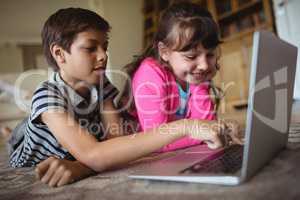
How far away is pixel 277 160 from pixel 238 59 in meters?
2.65

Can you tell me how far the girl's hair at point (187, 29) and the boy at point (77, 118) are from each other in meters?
0.19

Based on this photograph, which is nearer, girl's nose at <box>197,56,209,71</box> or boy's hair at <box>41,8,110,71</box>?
boy's hair at <box>41,8,110,71</box>

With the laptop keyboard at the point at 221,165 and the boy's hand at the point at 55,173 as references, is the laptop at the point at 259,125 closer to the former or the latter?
the laptop keyboard at the point at 221,165

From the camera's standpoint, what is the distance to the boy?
0.50 metres

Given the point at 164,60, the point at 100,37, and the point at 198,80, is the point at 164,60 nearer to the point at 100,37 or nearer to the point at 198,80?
the point at 198,80

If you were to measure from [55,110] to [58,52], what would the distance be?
0.16 meters

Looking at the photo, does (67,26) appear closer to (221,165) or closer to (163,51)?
(163,51)

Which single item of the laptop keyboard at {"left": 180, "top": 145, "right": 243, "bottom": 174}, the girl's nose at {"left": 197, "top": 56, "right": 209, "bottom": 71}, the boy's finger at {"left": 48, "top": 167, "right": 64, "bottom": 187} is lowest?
the boy's finger at {"left": 48, "top": 167, "right": 64, "bottom": 187}

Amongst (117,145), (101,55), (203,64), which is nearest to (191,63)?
(203,64)

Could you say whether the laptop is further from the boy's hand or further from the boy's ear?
the boy's ear

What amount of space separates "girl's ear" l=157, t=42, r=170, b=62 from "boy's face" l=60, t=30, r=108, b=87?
244 mm

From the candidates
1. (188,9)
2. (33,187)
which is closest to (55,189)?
(33,187)

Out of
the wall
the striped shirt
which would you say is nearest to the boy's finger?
the striped shirt

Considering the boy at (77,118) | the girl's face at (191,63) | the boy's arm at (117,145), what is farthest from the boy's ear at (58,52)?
the girl's face at (191,63)
